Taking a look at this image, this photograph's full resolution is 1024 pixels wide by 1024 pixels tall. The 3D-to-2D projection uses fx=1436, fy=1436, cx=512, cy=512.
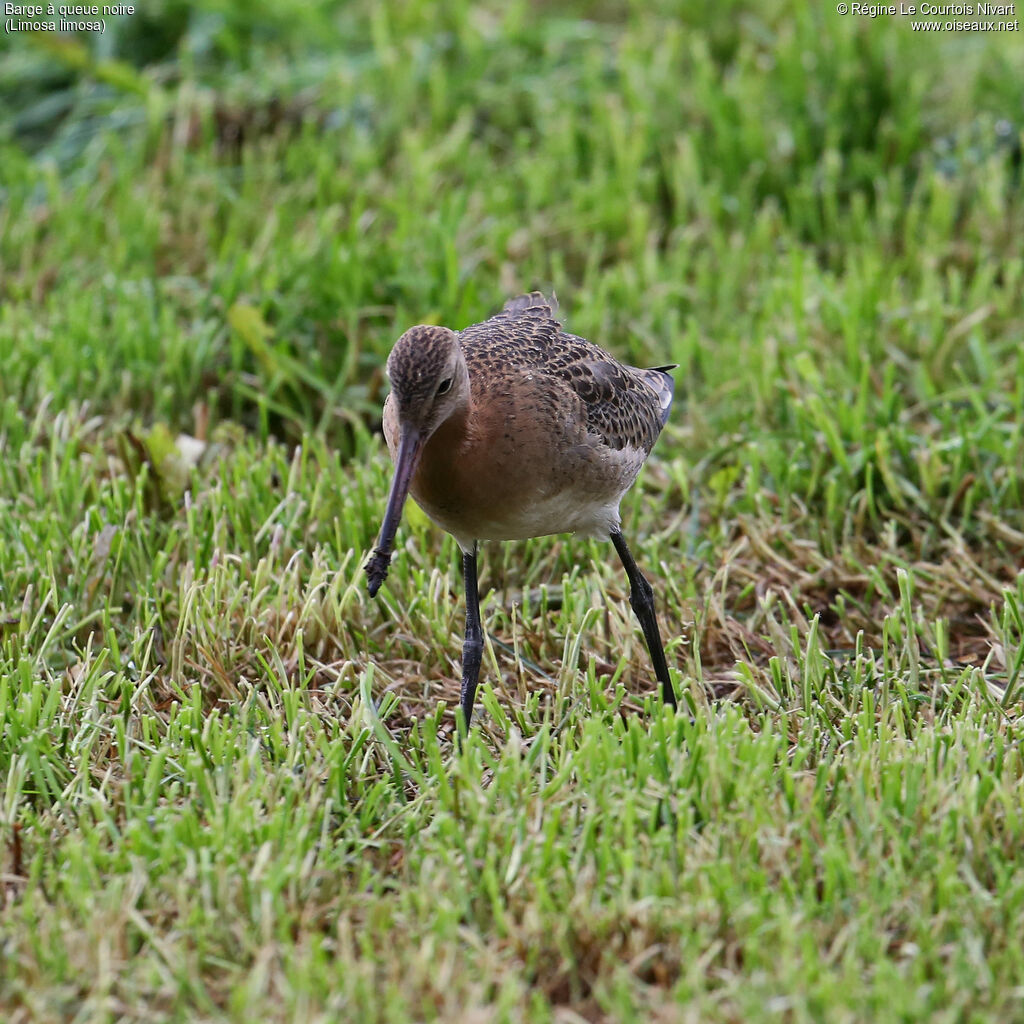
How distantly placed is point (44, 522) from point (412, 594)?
125 cm

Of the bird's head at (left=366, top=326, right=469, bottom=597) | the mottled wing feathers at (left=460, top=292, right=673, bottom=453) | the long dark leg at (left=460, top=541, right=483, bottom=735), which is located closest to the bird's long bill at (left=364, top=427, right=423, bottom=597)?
the bird's head at (left=366, top=326, right=469, bottom=597)

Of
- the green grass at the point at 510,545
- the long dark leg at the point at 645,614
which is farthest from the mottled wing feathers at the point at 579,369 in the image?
the green grass at the point at 510,545

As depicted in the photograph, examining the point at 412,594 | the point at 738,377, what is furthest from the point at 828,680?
the point at 738,377

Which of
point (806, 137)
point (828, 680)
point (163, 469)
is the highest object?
point (806, 137)

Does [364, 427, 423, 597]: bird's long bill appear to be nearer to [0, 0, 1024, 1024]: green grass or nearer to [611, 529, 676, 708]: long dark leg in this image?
[0, 0, 1024, 1024]: green grass

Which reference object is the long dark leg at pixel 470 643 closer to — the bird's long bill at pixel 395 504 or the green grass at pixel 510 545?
the green grass at pixel 510 545

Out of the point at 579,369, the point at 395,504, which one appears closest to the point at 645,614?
the point at 579,369

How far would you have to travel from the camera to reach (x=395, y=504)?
3498 mm

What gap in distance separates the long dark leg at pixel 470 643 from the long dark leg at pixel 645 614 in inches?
17.3

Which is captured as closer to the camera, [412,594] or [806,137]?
[412,594]

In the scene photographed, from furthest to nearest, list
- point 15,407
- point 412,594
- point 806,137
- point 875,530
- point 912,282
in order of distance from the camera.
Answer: point 806,137 < point 912,282 < point 15,407 < point 875,530 < point 412,594

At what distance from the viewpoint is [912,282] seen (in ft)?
21.4

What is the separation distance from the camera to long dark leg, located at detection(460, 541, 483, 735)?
4086 mm

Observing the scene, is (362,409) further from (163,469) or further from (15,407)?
(15,407)
